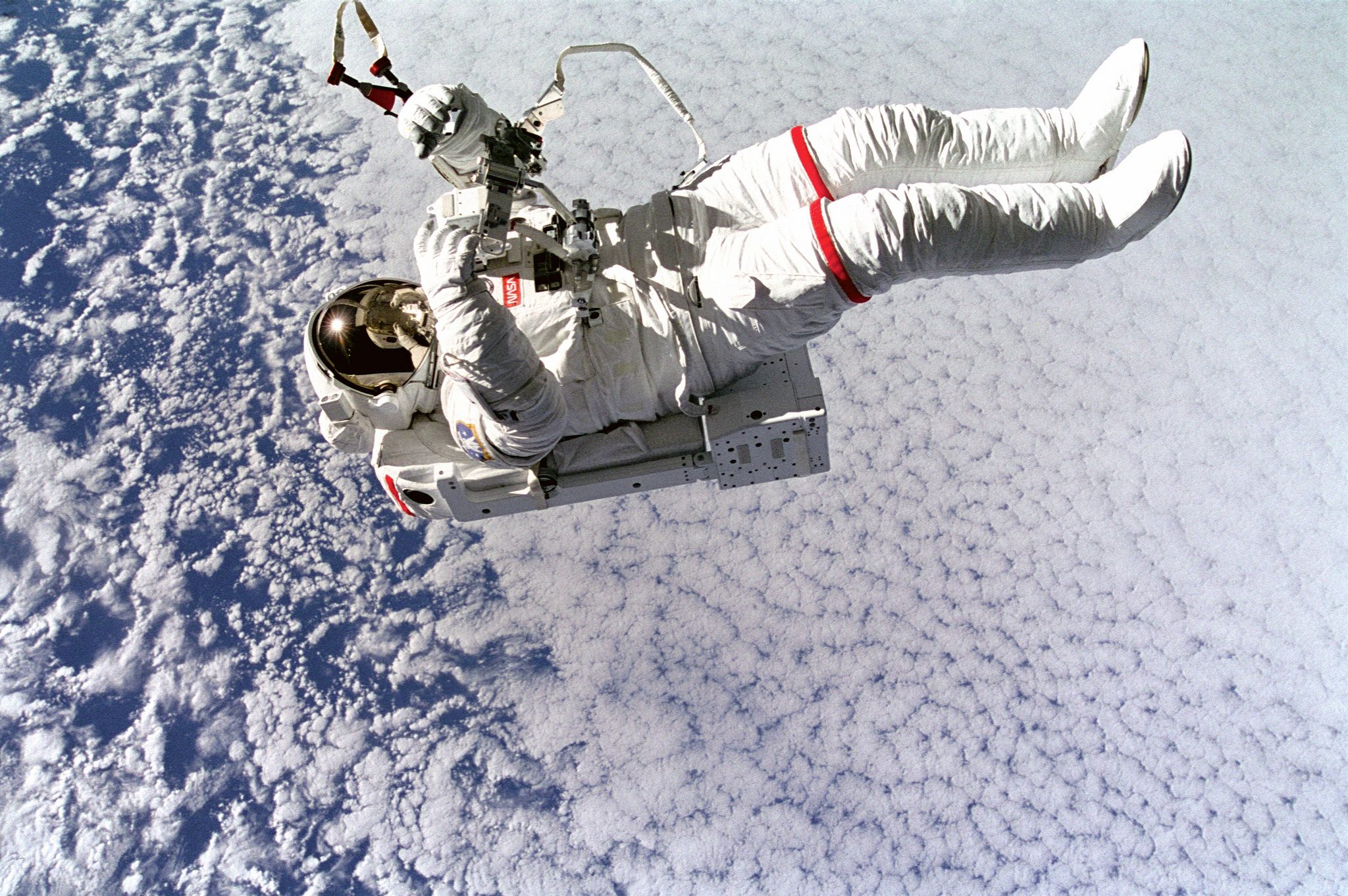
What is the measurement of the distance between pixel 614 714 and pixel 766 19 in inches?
207

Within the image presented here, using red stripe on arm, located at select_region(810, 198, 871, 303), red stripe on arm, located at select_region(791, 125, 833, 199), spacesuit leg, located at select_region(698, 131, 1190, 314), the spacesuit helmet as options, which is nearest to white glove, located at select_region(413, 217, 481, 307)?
the spacesuit helmet

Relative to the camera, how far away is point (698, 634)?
5805 millimetres

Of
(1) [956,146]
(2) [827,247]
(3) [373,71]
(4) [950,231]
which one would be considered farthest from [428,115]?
(1) [956,146]

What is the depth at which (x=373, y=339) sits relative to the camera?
146 inches

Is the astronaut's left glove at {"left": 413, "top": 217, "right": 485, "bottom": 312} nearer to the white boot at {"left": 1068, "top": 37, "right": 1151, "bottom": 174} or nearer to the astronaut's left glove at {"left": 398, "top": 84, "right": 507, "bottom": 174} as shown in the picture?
the astronaut's left glove at {"left": 398, "top": 84, "right": 507, "bottom": 174}

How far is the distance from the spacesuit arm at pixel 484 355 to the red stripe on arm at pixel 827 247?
105cm

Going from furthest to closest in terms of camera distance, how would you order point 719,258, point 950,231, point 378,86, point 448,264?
point 719,258 → point 378,86 → point 950,231 → point 448,264

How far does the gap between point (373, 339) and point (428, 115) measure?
1.00 m

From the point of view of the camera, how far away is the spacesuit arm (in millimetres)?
2912

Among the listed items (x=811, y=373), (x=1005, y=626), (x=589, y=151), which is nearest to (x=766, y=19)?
(x=589, y=151)

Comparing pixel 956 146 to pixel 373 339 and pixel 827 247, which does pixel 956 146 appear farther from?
pixel 373 339

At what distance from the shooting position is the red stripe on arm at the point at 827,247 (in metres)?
3.11

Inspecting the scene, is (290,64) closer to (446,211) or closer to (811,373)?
(446,211)

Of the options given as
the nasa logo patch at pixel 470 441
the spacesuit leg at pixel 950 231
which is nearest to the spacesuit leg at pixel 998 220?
the spacesuit leg at pixel 950 231
